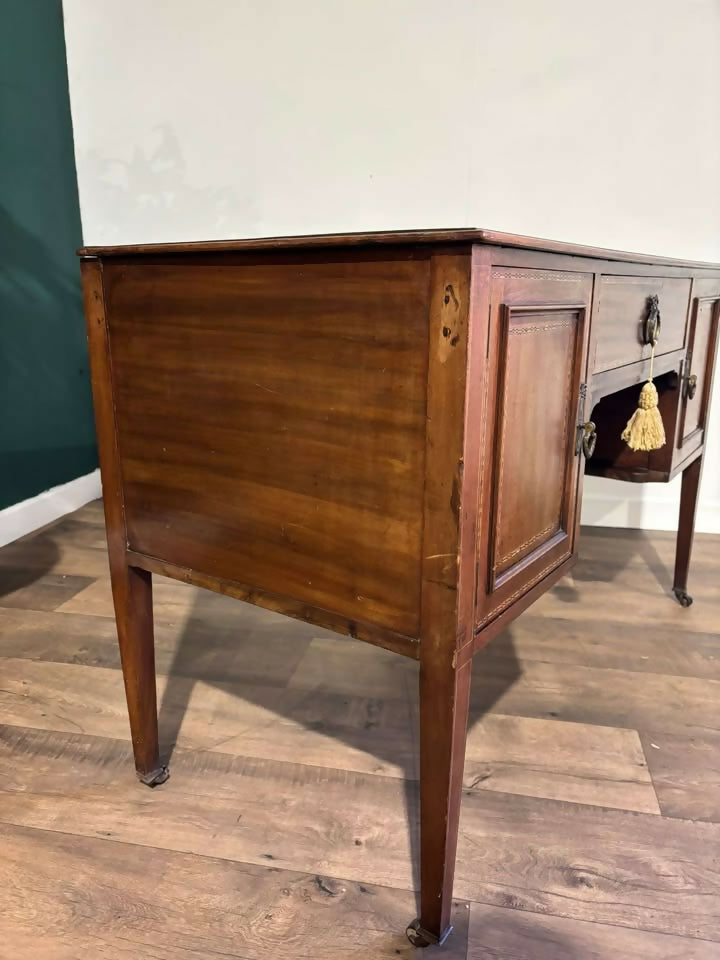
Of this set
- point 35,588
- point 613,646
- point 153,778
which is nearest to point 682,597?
point 613,646

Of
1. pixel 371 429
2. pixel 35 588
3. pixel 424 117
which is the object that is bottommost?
pixel 35 588

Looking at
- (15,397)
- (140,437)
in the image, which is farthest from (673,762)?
(15,397)

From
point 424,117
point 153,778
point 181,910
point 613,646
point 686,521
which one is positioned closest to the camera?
point 181,910

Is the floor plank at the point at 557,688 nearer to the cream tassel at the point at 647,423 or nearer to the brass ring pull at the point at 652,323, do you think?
the cream tassel at the point at 647,423

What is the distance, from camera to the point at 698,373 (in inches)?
70.5

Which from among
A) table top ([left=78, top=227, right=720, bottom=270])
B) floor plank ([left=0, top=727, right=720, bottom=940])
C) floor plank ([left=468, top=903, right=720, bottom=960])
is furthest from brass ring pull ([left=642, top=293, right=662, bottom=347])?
floor plank ([left=468, top=903, right=720, bottom=960])

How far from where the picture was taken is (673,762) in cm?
133

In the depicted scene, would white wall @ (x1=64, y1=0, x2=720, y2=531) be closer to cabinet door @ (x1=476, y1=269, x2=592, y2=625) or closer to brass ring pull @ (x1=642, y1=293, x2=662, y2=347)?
brass ring pull @ (x1=642, y1=293, x2=662, y2=347)

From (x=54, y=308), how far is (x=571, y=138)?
1.88m

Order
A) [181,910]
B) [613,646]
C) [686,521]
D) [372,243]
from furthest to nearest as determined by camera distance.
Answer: [686,521], [613,646], [181,910], [372,243]

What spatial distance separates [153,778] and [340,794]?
12.7 inches

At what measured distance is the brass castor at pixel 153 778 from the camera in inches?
49.9

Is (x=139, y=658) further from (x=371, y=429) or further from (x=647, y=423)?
(x=647, y=423)

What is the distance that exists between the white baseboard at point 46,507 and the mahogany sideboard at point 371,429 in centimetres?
142
